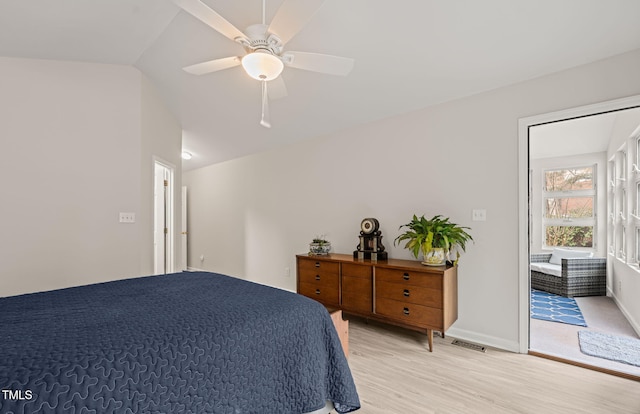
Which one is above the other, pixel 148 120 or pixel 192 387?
pixel 148 120

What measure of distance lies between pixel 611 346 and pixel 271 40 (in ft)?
12.0

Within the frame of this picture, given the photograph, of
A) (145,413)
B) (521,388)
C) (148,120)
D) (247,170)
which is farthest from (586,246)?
(148,120)

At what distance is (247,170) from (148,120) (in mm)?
1850

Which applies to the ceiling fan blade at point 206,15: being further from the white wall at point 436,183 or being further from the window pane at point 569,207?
the window pane at point 569,207

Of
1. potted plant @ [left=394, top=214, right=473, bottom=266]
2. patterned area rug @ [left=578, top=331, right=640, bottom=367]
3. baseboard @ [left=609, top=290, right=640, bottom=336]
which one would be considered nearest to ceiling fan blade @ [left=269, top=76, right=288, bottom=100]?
potted plant @ [left=394, top=214, right=473, bottom=266]

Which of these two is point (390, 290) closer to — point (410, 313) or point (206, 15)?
point (410, 313)

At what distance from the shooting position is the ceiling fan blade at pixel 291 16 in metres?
1.57

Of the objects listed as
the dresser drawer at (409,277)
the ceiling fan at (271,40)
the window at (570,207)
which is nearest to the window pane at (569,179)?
the window at (570,207)

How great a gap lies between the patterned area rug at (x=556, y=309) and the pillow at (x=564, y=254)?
0.70m

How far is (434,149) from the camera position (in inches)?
127

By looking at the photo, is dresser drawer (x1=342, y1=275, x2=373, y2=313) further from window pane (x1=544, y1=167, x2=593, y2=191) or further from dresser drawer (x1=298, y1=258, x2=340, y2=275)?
window pane (x1=544, y1=167, x2=593, y2=191)

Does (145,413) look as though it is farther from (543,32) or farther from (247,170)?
(247,170)

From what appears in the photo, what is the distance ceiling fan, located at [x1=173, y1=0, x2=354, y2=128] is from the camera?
1610 millimetres

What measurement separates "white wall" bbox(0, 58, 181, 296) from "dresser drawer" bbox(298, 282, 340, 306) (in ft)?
5.93
